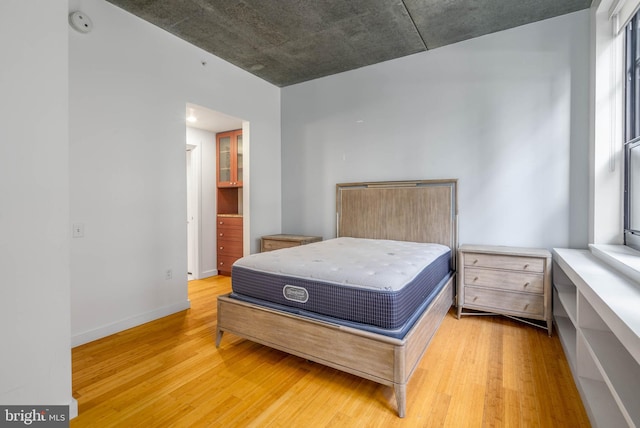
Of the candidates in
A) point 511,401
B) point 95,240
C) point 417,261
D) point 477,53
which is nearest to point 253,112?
point 95,240

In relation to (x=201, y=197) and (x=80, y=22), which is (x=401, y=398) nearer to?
(x=80, y=22)

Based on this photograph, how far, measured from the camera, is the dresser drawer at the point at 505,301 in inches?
103

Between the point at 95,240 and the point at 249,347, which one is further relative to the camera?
the point at 95,240

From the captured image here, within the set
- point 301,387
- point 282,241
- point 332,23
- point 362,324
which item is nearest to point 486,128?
point 332,23

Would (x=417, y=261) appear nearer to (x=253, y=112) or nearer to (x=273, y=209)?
(x=273, y=209)

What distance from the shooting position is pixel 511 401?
1707mm

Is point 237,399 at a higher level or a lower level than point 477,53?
lower

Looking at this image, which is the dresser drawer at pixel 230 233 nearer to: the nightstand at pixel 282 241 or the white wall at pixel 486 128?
the nightstand at pixel 282 241

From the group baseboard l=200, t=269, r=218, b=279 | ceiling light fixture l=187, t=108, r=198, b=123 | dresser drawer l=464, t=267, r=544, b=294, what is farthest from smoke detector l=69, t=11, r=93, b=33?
dresser drawer l=464, t=267, r=544, b=294

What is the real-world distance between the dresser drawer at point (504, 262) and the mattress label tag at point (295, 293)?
173 centimetres

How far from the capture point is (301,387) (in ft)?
6.09

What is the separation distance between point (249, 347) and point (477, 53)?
142 inches

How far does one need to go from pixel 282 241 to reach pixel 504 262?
249 cm

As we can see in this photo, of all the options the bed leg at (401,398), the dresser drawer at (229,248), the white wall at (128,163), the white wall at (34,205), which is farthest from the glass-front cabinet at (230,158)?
the bed leg at (401,398)
